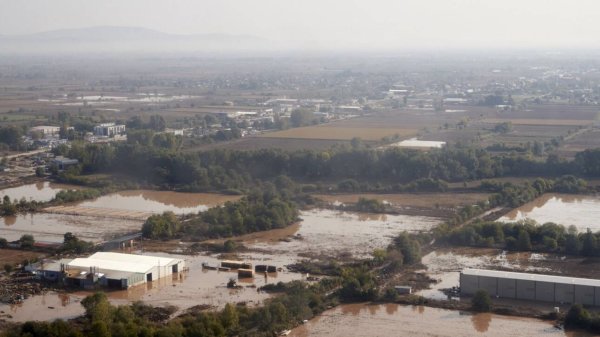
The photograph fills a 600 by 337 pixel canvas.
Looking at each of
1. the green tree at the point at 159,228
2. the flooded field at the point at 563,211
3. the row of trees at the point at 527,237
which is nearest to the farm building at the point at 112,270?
the green tree at the point at 159,228

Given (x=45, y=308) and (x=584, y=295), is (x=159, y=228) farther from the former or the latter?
(x=584, y=295)

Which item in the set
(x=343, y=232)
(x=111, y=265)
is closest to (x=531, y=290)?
(x=343, y=232)

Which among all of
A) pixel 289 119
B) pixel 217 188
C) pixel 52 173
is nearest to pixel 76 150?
pixel 52 173

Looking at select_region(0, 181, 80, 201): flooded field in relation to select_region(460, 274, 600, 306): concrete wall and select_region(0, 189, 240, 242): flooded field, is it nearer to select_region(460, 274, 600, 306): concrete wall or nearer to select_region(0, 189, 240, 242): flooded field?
select_region(0, 189, 240, 242): flooded field

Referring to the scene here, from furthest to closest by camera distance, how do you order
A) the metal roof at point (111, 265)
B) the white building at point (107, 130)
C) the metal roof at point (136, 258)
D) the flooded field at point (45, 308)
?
the white building at point (107, 130) < the metal roof at point (136, 258) < the metal roof at point (111, 265) < the flooded field at point (45, 308)

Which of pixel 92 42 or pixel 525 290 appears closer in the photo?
pixel 525 290

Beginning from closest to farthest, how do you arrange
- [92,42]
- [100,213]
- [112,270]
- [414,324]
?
[414,324], [112,270], [100,213], [92,42]

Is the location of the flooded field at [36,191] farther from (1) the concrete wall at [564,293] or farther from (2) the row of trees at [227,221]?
(1) the concrete wall at [564,293]
